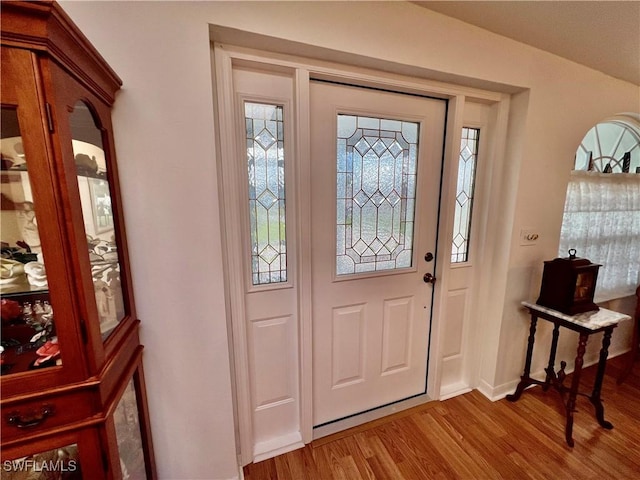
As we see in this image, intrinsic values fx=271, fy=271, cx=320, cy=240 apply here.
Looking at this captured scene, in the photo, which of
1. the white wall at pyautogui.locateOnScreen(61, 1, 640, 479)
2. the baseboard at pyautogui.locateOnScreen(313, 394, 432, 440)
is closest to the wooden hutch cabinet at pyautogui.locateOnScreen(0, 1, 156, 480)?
the white wall at pyautogui.locateOnScreen(61, 1, 640, 479)

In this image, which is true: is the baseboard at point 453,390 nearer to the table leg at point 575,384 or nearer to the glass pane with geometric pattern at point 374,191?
the table leg at point 575,384

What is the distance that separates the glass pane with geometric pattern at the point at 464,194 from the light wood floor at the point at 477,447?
1063 millimetres

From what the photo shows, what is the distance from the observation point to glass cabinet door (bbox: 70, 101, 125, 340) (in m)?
0.78

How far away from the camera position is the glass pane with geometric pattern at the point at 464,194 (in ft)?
5.79

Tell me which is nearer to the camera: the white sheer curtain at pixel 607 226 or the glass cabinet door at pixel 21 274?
the glass cabinet door at pixel 21 274

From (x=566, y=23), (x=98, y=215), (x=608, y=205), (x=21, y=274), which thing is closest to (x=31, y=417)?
(x=21, y=274)

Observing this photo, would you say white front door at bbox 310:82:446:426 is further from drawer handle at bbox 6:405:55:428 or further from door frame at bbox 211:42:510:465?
drawer handle at bbox 6:405:55:428

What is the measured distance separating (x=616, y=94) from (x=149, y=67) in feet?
9.24

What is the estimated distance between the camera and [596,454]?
1.53 meters

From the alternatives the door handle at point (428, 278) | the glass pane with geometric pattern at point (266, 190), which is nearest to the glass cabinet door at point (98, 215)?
the glass pane with geometric pattern at point (266, 190)

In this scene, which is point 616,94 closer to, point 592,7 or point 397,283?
point 592,7

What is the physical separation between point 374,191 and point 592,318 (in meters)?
1.52

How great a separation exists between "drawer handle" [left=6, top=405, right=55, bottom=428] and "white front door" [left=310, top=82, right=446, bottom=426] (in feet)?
3.53

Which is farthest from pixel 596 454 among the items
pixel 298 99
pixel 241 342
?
pixel 298 99
